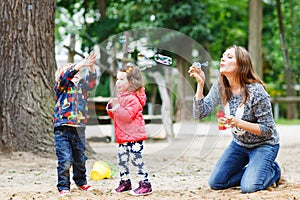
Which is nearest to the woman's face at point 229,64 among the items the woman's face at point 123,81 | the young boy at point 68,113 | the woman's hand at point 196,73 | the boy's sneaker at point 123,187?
the woman's hand at point 196,73

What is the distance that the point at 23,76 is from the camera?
6.21m

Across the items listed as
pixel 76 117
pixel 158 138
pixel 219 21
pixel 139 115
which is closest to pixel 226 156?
pixel 139 115

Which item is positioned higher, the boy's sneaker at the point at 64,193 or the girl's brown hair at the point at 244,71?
the girl's brown hair at the point at 244,71

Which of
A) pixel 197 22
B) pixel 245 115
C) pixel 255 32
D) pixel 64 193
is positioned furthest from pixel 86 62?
pixel 197 22

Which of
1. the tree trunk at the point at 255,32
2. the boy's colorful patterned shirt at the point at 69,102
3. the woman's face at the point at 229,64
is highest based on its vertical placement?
the tree trunk at the point at 255,32

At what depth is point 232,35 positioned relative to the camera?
75.5ft

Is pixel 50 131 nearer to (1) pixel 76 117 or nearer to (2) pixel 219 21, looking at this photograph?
(1) pixel 76 117

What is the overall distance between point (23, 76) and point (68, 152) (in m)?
2.29

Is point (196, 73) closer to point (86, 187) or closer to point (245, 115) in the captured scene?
point (245, 115)

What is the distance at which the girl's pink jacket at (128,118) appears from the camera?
13.1 ft

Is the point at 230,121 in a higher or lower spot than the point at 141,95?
lower

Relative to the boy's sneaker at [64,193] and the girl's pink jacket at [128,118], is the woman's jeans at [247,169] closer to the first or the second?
the girl's pink jacket at [128,118]

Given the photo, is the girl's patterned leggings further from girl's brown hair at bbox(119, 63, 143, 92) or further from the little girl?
girl's brown hair at bbox(119, 63, 143, 92)

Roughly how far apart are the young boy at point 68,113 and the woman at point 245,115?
2.84ft
